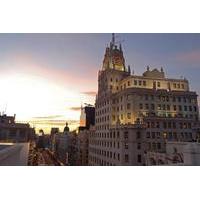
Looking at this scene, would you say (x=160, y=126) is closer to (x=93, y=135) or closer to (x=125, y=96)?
(x=125, y=96)

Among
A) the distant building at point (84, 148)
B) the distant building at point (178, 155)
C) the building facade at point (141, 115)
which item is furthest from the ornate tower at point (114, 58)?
the distant building at point (178, 155)

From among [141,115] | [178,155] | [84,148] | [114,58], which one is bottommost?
[84,148]

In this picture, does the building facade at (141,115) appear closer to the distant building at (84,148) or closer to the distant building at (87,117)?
the distant building at (84,148)

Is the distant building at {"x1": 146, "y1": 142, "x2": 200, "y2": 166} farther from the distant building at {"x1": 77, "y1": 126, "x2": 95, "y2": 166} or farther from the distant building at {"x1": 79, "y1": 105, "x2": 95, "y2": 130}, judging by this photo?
the distant building at {"x1": 79, "y1": 105, "x2": 95, "y2": 130}

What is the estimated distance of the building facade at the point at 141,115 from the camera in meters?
31.2

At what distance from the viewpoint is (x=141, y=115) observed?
33125mm

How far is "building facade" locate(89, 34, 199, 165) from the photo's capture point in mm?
31172

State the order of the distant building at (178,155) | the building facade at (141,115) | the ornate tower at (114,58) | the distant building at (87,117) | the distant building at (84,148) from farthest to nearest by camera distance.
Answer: the distant building at (87,117), the distant building at (84,148), the ornate tower at (114,58), the building facade at (141,115), the distant building at (178,155)

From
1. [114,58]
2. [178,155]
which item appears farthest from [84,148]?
[178,155]

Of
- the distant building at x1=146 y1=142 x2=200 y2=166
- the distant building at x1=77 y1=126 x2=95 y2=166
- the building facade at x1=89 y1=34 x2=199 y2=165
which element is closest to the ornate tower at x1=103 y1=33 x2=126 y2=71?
the building facade at x1=89 y1=34 x2=199 y2=165

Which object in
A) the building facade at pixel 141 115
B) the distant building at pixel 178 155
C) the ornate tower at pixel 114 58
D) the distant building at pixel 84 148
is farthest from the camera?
Result: the distant building at pixel 84 148

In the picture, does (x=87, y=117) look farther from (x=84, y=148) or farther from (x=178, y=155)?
(x=178, y=155)

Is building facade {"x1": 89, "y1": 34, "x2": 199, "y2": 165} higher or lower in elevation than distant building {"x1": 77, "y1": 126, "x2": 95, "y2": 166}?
higher
